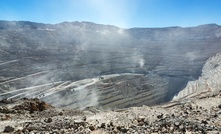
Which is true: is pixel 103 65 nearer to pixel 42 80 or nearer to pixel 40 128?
pixel 42 80

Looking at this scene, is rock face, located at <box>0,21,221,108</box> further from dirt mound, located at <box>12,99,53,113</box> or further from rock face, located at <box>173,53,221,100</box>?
dirt mound, located at <box>12,99,53,113</box>

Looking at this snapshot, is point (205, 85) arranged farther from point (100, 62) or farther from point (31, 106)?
point (31, 106)

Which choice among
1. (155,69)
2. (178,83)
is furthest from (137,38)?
(178,83)

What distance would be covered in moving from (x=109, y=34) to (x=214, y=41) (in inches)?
1185

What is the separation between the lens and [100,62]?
206ft

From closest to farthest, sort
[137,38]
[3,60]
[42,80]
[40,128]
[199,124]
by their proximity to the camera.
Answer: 1. [199,124]
2. [40,128]
3. [42,80]
4. [3,60]
5. [137,38]

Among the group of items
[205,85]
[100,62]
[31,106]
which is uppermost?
[31,106]

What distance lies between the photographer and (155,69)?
5984cm

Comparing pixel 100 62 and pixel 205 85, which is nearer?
pixel 205 85

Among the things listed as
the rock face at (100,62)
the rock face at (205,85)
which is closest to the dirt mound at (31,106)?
the rock face at (205,85)

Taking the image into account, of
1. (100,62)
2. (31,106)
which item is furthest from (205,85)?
(31,106)

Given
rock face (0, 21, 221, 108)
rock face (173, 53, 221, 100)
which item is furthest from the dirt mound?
rock face (0, 21, 221, 108)

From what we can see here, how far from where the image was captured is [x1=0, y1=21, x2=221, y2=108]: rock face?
43312 millimetres

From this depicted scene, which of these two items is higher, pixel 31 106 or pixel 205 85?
pixel 31 106
